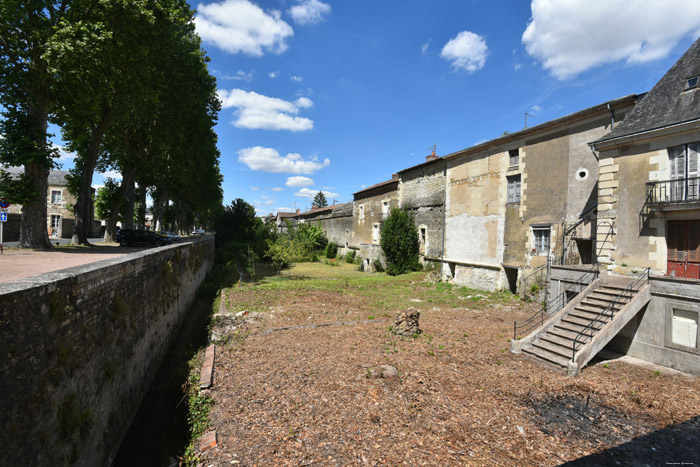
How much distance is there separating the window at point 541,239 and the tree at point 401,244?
9.22 metres

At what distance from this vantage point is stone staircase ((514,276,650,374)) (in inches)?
300

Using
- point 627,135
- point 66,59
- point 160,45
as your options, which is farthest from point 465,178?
point 66,59

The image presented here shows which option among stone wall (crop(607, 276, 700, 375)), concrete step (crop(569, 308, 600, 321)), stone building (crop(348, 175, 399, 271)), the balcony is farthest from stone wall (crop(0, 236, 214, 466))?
stone building (crop(348, 175, 399, 271))

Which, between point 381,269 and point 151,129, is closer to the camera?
point 151,129

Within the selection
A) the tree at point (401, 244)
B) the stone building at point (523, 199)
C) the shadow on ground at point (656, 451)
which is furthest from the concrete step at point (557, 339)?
the tree at point (401, 244)

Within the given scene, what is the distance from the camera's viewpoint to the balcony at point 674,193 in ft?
26.7

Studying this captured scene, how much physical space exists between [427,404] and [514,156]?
13605mm

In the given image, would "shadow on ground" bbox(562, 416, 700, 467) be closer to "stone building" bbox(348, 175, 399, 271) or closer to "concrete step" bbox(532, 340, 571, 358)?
"concrete step" bbox(532, 340, 571, 358)

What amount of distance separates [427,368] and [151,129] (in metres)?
20.7

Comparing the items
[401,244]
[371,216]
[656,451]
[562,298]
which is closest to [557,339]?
[562,298]

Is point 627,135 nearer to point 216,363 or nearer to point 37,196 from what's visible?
point 216,363

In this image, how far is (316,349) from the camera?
839 cm

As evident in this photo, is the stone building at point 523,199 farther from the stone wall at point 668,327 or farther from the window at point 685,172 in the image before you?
the stone wall at point 668,327

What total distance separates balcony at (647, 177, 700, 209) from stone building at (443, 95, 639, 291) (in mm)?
3306
